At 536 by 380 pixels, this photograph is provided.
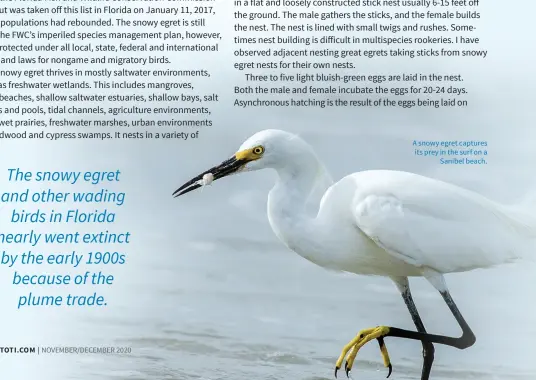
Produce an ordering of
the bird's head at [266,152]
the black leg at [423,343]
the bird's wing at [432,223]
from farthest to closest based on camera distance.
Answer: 1. the black leg at [423,343]
2. the bird's head at [266,152]
3. the bird's wing at [432,223]

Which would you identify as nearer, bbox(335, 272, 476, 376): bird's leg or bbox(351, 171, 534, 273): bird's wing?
bbox(351, 171, 534, 273): bird's wing

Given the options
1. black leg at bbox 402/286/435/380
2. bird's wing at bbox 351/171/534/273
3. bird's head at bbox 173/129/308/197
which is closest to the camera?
bird's wing at bbox 351/171/534/273

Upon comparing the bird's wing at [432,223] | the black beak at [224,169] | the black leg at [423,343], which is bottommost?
the black leg at [423,343]

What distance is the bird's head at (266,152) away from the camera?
3.48m

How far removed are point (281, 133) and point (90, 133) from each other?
98 cm

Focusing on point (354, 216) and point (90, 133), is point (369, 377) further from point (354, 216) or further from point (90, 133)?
point (90, 133)

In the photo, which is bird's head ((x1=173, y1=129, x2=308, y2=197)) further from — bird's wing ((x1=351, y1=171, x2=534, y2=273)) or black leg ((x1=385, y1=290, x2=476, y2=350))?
black leg ((x1=385, y1=290, x2=476, y2=350))

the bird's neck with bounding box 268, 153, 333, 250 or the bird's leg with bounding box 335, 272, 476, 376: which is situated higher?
the bird's neck with bounding box 268, 153, 333, 250

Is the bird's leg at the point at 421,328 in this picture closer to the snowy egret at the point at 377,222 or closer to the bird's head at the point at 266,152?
the snowy egret at the point at 377,222

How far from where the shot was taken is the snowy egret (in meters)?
3.38

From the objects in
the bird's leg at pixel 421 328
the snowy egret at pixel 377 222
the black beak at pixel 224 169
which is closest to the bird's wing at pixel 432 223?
the snowy egret at pixel 377 222

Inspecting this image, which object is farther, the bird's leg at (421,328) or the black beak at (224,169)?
the bird's leg at (421,328)

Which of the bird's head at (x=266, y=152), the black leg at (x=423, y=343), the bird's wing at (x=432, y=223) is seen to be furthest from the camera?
the black leg at (x=423, y=343)

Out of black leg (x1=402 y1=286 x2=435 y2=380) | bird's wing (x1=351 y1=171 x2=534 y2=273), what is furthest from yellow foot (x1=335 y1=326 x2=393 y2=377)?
bird's wing (x1=351 y1=171 x2=534 y2=273)
